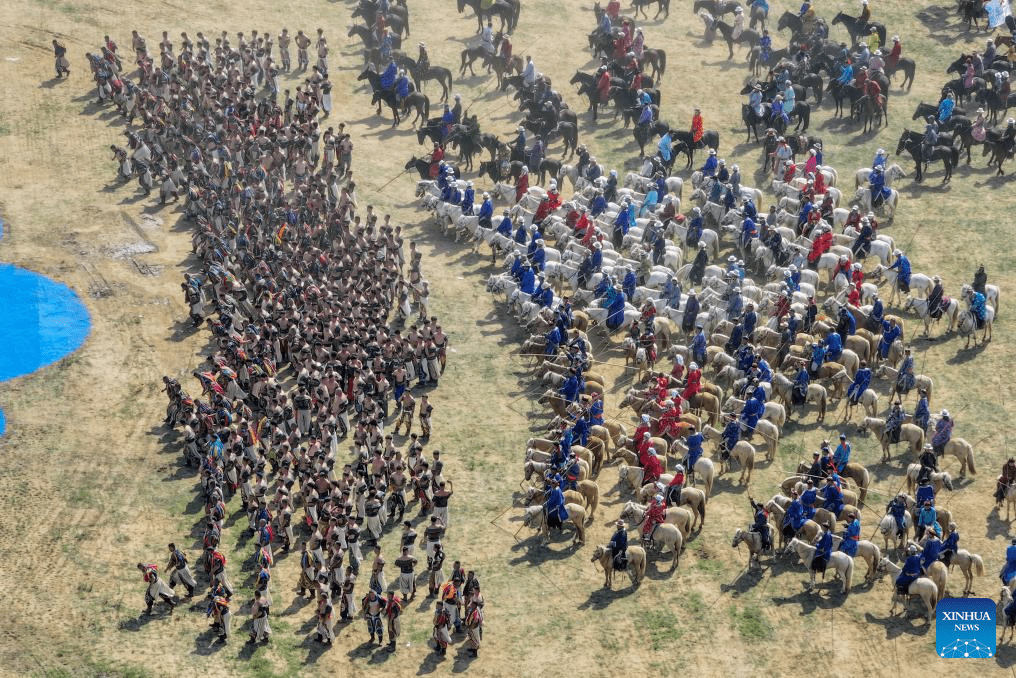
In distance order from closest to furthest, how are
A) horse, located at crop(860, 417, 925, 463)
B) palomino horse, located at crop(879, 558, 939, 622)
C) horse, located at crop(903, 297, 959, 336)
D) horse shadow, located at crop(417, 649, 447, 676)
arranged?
horse shadow, located at crop(417, 649, 447, 676)
palomino horse, located at crop(879, 558, 939, 622)
horse, located at crop(860, 417, 925, 463)
horse, located at crop(903, 297, 959, 336)

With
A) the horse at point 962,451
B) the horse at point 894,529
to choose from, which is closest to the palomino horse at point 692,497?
the horse at point 894,529

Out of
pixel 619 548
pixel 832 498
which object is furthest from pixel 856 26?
pixel 619 548

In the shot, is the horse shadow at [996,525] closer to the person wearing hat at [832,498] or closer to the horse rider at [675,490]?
the person wearing hat at [832,498]

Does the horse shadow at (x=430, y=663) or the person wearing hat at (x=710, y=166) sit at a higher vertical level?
the person wearing hat at (x=710, y=166)

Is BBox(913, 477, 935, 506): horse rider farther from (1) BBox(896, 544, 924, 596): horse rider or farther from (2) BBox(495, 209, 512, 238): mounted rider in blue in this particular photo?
(2) BBox(495, 209, 512, 238): mounted rider in blue

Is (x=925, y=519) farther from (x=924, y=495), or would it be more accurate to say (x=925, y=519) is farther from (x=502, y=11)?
(x=502, y=11)

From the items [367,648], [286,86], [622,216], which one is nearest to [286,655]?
[367,648]

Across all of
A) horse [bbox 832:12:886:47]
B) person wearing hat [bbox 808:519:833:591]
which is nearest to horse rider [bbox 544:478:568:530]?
person wearing hat [bbox 808:519:833:591]
